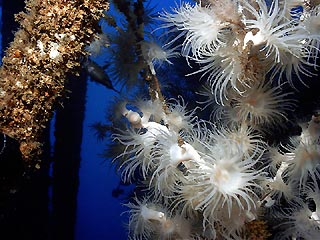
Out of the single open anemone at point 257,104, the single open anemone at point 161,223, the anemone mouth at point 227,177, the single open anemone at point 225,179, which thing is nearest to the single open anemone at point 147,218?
the single open anemone at point 161,223

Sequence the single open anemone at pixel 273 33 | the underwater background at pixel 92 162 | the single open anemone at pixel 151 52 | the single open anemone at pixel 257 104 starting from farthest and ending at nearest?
the underwater background at pixel 92 162 < the single open anemone at pixel 151 52 < the single open anemone at pixel 257 104 < the single open anemone at pixel 273 33

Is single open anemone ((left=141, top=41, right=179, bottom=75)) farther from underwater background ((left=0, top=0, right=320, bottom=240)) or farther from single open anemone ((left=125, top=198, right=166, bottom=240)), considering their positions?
single open anemone ((left=125, top=198, right=166, bottom=240))

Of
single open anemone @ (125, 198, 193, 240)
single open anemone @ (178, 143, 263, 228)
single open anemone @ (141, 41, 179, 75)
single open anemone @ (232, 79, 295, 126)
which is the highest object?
single open anemone @ (141, 41, 179, 75)

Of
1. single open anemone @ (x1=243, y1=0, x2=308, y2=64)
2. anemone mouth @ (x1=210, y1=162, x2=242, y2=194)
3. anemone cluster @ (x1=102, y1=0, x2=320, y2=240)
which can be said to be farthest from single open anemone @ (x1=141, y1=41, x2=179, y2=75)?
anemone mouth @ (x1=210, y1=162, x2=242, y2=194)

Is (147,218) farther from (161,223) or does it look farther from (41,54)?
(41,54)

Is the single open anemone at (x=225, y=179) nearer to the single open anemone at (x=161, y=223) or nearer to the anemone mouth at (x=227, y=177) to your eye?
the anemone mouth at (x=227, y=177)

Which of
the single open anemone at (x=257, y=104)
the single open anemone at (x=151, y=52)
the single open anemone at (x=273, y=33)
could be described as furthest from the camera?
the single open anemone at (x=151, y=52)

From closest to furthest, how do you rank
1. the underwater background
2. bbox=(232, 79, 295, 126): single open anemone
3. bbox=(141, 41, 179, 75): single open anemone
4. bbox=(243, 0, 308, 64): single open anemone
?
bbox=(243, 0, 308, 64): single open anemone < bbox=(232, 79, 295, 126): single open anemone < bbox=(141, 41, 179, 75): single open anemone < the underwater background
